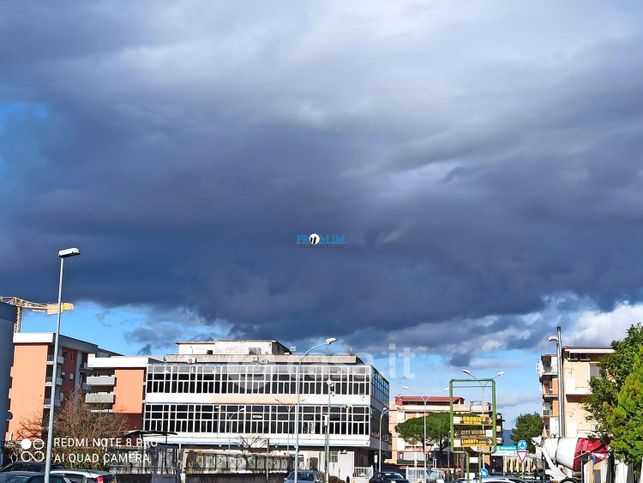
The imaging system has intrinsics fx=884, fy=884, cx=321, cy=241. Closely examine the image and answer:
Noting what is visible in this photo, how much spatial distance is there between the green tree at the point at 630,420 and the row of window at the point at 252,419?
66.1 meters

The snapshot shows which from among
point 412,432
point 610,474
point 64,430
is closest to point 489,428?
point 610,474

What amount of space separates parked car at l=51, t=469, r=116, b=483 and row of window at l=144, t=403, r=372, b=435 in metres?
70.4

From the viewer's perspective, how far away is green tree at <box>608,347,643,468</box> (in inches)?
1371

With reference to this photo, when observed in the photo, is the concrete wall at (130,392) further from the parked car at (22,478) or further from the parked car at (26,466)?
the parked car at (22,478)

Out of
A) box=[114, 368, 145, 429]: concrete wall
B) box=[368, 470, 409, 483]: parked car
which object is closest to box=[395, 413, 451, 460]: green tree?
box=[114, 368, 145, 429]: concrete wall

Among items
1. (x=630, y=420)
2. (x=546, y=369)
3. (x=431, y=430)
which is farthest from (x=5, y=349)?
(x=431, y=430)

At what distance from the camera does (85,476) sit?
97.9 feet

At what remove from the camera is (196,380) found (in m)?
105

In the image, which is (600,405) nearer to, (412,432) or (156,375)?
Result: (156,375)

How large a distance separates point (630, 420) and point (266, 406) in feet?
234

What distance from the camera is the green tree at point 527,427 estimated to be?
470ft

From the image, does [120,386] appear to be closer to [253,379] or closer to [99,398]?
[99,398]

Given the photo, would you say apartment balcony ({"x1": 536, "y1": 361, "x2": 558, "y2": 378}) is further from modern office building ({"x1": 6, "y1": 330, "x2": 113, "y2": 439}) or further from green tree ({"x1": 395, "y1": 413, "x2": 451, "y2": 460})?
modern office building ({"x1": 6, "y1": 330, "x2": 113, "y2": 439})

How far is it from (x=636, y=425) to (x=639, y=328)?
53.5 feet
